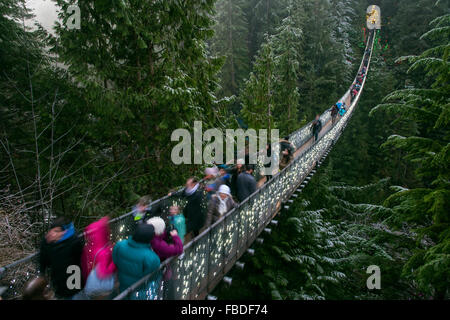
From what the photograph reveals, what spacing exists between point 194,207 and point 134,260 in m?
1.89

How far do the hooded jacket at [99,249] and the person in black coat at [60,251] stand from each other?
0.67 ft

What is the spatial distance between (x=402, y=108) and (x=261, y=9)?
1475 inches

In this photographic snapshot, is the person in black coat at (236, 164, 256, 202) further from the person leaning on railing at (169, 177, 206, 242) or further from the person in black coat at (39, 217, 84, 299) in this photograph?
the person in black coat at (39, 217, 84, 299)

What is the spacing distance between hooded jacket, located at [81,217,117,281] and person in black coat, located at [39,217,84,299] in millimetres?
206

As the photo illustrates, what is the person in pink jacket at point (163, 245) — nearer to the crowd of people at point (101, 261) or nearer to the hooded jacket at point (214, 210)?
the crowd of people at point (101, 261)

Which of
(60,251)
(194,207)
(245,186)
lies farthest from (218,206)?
(60,251)

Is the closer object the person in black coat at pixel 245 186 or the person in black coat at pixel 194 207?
the person in black coat at pixel 194 207

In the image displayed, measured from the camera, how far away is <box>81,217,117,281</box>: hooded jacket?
10.4 feet

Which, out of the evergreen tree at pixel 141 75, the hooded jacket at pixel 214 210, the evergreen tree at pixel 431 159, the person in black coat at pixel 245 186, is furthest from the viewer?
the evergreen tree at pixel 141 75

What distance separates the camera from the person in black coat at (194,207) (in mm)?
Answer: 4699

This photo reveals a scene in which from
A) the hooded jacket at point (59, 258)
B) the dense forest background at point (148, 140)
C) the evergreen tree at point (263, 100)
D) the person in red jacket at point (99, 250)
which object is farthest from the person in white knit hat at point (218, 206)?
the evergreen tree at point (263, 100)

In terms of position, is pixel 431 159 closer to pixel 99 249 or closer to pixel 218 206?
pixel 218 206

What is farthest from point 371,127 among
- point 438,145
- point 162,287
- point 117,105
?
point 162,287

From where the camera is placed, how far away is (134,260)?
9.75ft
